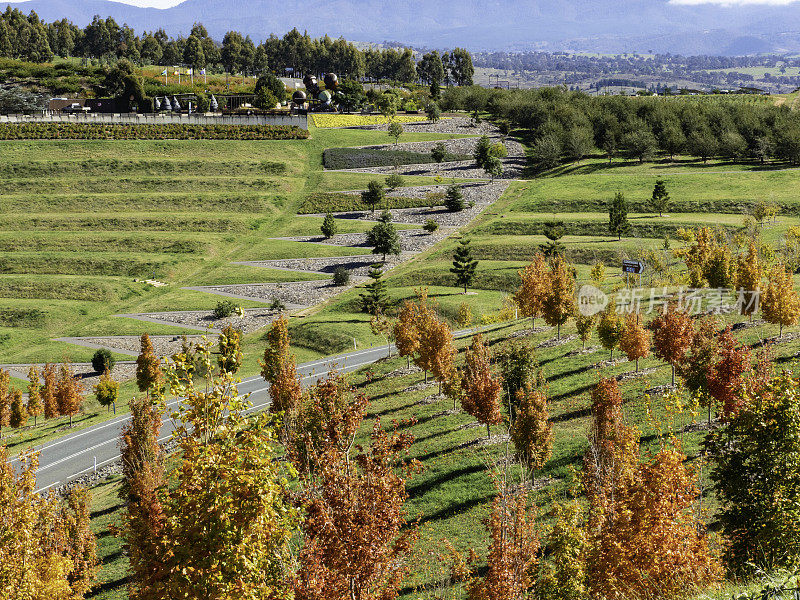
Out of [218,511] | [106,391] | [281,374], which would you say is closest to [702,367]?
[281,374]

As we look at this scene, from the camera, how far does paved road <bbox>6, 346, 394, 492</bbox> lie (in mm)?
46438

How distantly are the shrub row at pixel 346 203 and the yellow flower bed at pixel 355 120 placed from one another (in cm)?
4227

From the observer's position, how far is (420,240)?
97.9 metres

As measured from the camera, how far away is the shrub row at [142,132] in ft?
422

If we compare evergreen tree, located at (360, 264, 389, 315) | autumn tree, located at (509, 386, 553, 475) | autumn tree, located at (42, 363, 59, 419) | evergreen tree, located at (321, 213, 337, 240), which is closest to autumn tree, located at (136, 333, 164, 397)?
autumn tree, located at (42, 363, 59, 419)

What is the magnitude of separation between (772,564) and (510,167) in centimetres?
11477

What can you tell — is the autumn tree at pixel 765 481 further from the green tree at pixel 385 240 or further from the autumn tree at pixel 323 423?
the green tree at pixel 385 240

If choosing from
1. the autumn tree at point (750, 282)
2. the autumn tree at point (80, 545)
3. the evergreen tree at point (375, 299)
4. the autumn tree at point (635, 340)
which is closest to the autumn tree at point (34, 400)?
the autumn tree at point (80, 545)

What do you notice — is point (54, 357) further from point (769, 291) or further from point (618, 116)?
point (618, 116)

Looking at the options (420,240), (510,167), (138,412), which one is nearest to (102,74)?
(510,167)

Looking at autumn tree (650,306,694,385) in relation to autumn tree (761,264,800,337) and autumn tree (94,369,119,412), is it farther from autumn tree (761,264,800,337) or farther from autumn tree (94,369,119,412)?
autumn tree (94,369,119,412)

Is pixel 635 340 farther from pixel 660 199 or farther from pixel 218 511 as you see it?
pixel 660 199

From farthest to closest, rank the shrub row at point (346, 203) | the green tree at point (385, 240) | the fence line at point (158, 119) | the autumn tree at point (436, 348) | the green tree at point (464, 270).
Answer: the fence line at point (158, 119) < the shrub row at point (346, 203) < the green tree at point (385, 240) < the green tree at point (464, 270) < the autumn tree at point (436, 348)

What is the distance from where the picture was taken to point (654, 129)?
132m
